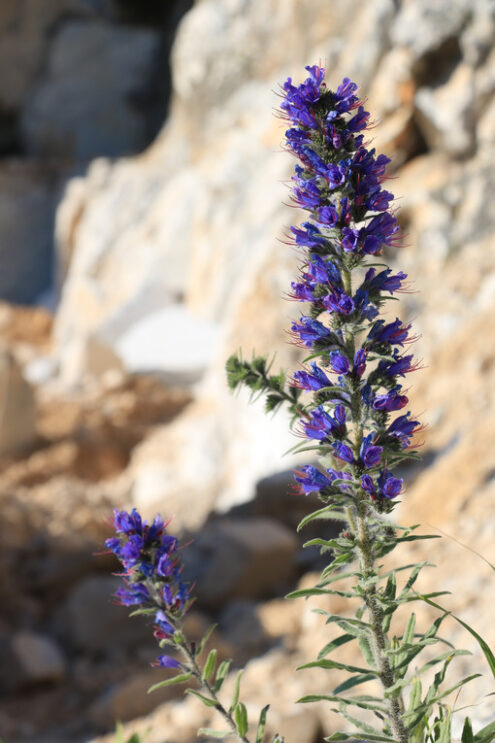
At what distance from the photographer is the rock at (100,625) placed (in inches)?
192

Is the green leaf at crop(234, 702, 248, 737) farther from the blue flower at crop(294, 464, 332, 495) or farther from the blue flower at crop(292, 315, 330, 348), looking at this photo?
the blue flower at crop(292, 315, 330, 348)

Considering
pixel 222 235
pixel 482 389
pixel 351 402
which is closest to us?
pixel 351 402

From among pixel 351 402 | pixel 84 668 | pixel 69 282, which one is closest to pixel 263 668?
→ pixel 84 668

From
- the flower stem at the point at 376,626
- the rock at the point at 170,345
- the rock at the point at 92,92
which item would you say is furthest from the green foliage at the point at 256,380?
the rock at the point at 92,92

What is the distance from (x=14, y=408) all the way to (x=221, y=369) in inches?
99.3

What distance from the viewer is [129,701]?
3951 mm

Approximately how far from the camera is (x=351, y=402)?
1.47 m

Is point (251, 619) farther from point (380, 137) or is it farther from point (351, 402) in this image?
point (380, 137)

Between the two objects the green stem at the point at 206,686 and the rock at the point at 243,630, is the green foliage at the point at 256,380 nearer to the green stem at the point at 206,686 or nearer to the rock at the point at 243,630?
the green stem at the point at 206,686

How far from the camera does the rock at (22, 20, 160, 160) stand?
18.1 metres

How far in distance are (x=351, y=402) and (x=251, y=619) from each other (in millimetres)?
3495

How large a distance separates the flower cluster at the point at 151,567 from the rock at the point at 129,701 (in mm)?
2440

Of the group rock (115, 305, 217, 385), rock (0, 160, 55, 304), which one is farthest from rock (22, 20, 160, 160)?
rock (115, 305, 217, 385)

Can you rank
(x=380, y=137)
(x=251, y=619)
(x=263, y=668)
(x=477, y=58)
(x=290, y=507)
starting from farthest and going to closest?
(x=380, y=137), (x=477, y=58), (x=290, y=507), (x=251, y=619), (x=263, y=668)
